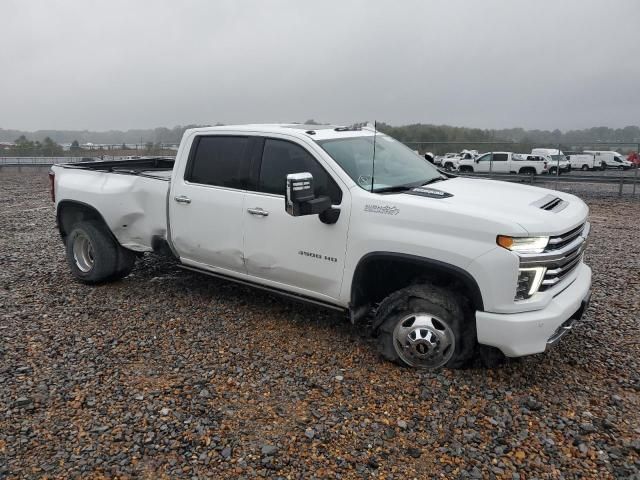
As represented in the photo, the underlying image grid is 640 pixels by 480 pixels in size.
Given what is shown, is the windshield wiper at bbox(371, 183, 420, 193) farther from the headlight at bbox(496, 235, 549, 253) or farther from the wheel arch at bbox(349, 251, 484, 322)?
the headlight at bbox(496, 235, 549, 253)

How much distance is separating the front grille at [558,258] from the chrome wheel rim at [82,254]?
189 inches

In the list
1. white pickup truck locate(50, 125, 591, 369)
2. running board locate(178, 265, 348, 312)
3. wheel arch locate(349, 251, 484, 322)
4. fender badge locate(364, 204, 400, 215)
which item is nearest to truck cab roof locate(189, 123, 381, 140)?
white pickup truck locate(50, 125, 591, 369)

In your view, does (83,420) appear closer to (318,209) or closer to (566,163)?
(318,209)

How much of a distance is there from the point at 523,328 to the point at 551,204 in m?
1.07

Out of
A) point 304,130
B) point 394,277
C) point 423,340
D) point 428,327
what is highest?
point 304,130

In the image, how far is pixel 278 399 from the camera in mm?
3576

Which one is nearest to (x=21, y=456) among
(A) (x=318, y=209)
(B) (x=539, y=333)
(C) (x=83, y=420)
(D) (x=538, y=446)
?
(C) (x=83, y=420)

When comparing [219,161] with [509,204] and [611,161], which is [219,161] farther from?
[611,161]

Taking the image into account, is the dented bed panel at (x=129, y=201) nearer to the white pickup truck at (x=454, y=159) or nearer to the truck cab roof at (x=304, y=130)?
the truck cab roof at (x=304, y=130)

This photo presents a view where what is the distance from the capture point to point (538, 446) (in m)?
3.05

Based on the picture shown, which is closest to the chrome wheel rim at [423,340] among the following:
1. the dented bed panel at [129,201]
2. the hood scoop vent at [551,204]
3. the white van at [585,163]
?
the hood scoop vent at [551,204]

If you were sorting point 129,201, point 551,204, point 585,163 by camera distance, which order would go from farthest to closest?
1. point 585,163
2. point 129,201
3. point 551,204

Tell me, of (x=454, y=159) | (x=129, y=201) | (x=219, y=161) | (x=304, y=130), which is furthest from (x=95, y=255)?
(x=454, y=159)

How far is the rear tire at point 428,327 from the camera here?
368cm
